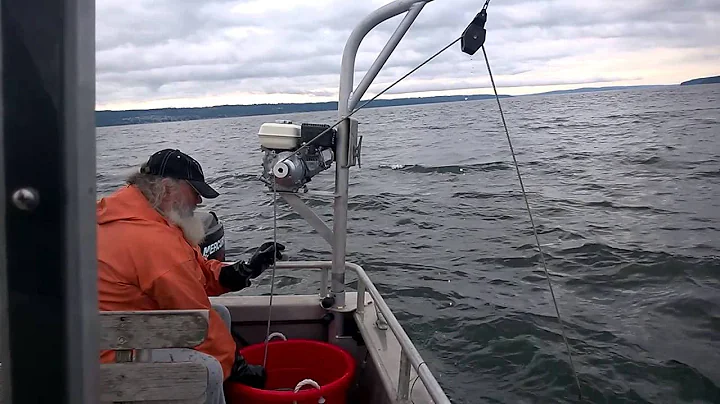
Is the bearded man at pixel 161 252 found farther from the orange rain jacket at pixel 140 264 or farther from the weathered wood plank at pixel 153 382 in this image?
the weathered wood plank at pixel 153 382

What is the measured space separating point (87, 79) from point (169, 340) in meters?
0.82

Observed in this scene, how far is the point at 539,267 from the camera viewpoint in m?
8.42

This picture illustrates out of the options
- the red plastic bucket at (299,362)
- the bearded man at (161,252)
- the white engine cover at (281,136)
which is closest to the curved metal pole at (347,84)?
the white engine cover at (281,136)

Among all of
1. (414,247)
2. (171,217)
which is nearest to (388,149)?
(414,247)

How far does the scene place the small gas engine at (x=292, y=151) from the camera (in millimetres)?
3166

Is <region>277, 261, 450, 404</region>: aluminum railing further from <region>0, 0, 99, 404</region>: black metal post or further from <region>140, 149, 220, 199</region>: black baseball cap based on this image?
<region>0, 0, 99, 404</region>: black metal post

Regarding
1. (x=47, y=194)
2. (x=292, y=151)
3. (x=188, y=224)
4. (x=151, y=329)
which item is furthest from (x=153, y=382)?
(x=292, y=151)

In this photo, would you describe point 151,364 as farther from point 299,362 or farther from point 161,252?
point 299,362

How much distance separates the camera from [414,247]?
9930mm

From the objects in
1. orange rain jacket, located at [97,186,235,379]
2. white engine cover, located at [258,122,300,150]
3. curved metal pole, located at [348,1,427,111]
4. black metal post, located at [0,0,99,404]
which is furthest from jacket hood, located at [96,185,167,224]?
black metal post, located at [0,0,99,404]

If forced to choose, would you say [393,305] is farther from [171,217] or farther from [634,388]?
[171,217]

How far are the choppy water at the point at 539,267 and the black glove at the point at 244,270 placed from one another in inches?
29.1

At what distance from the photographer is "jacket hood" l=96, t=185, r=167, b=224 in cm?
243

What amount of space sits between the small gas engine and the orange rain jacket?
816 mm
